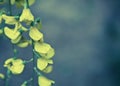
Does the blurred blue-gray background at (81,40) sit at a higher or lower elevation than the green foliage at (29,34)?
lower

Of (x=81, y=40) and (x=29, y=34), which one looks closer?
(x=29, y=34)

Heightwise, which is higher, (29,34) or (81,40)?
(29,34)

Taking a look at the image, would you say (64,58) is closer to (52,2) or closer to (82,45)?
(82,45)

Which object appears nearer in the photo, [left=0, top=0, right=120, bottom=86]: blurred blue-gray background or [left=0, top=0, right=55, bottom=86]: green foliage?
[left=0, top=0, right=55, bottom=86]: green foliage

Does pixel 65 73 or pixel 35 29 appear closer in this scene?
pixel 35 29

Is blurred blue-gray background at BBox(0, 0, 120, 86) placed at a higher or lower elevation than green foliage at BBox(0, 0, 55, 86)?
lower

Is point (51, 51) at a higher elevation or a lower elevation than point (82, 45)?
higher

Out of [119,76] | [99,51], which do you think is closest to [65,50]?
[99,51]

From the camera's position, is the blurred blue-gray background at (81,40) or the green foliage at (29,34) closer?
the green foliage at (29,34)
